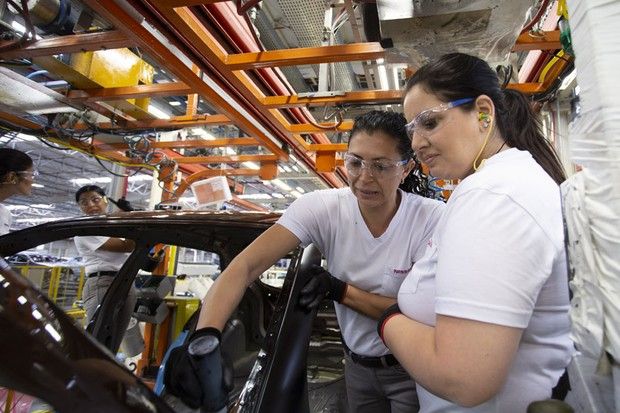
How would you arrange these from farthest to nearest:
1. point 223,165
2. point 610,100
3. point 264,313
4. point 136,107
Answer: point 223,165
point 136,107
point 264,313
point 610,100

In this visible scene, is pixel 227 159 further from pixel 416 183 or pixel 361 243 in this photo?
pixel 361 243

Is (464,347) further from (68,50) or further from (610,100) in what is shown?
(68,50)

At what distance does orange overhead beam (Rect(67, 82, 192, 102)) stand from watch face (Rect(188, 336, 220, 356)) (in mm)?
2302

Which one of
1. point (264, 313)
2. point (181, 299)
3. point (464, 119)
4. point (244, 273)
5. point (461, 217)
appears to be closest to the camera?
point (461, 217)

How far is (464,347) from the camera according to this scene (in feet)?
2.17

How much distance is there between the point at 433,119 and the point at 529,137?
12.6 inches

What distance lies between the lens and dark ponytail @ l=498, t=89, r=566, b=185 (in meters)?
1.04

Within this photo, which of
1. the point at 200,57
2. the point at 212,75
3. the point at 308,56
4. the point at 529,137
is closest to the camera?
the point at 529,137

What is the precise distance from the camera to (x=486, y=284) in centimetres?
65

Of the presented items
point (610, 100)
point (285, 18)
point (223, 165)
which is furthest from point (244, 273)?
point (223, 165)

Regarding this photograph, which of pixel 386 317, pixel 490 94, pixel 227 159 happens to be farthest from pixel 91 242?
pixel 490 94

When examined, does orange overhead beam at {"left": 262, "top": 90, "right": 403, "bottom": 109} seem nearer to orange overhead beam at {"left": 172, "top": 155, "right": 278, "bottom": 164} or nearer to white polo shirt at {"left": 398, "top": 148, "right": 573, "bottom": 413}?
orange overhead beam at {"left": 172, "top": 155, "right": 278, "bottom": 164}

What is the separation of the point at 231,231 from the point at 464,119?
5.37ft

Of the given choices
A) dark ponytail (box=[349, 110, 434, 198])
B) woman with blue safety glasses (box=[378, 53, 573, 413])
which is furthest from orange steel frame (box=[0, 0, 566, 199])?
woman with blue safety glasses (box=[378, 53, 573, 413])
